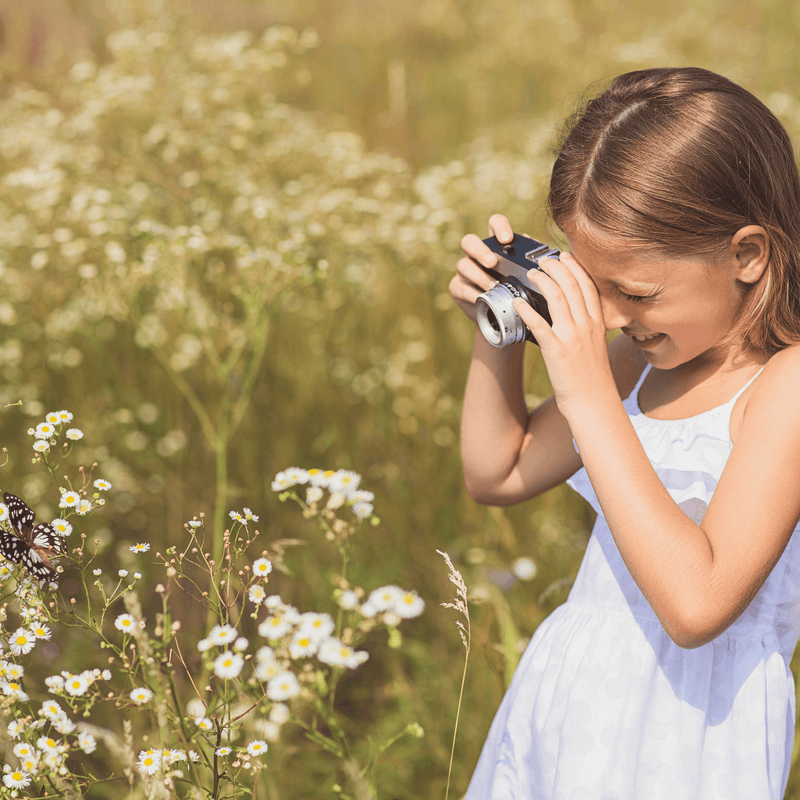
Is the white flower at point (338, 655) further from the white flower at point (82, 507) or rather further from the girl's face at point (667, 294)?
the girl's face at point (667, 294)

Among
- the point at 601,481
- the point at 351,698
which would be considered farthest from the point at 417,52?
the point at 601,481

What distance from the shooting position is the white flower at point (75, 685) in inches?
32.0

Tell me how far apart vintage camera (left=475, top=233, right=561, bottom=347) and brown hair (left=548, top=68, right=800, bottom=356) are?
0.38 ft

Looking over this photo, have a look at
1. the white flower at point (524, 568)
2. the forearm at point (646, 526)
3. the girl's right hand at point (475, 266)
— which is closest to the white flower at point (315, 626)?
the forearm at point (646, 526)

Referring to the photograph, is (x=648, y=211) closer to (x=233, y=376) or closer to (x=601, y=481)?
(x=601, y=481)

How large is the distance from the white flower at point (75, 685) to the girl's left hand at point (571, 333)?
0.72m

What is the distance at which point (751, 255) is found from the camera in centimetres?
115

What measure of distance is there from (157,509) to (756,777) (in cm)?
197

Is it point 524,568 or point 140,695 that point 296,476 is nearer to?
point 140,695

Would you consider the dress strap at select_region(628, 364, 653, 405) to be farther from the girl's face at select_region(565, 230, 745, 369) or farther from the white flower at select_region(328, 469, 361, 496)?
the white flower at select_region(328, 469, 361, 496)

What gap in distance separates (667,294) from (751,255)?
162 millimetres

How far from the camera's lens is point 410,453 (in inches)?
101

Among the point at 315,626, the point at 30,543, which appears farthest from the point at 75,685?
the point at 315,626

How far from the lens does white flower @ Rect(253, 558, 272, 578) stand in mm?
919
